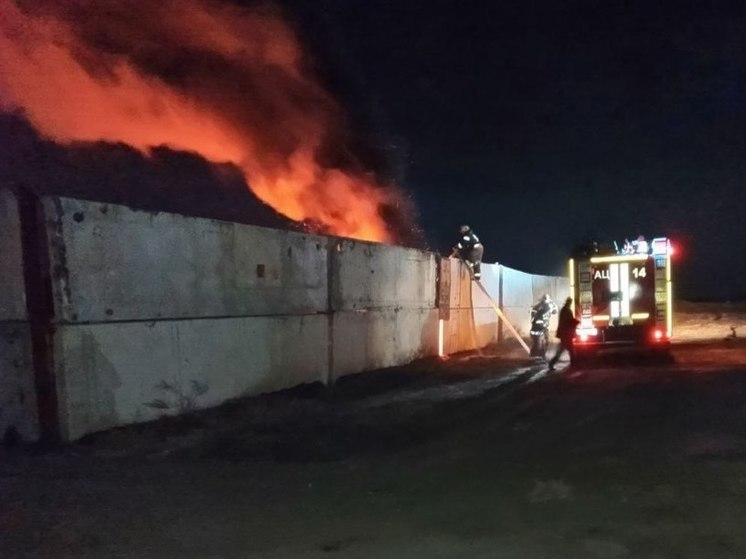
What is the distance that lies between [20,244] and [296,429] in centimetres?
394

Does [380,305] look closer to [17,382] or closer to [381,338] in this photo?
[381,338]

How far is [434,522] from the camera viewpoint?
19.3 ft

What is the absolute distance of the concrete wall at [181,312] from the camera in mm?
8422

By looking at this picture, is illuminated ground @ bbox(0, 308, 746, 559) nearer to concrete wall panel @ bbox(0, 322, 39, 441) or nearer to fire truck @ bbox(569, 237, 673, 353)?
concrete wall panel @ bbox(0, 322, 39, 441)

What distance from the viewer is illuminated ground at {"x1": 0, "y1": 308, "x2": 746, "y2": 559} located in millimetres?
5449

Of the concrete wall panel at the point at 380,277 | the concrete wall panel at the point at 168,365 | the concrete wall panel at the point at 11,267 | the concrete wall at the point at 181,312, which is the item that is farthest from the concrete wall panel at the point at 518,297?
the concrete wall panel at the point at 11,267

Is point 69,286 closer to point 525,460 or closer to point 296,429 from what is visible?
point 296,429

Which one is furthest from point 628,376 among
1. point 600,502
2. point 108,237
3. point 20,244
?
→ point 20,244

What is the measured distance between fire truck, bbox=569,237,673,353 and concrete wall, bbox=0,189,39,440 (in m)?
13.1

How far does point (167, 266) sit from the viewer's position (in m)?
9.80

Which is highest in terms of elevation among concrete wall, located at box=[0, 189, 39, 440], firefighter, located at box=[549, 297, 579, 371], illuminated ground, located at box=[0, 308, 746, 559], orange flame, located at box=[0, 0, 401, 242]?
orange flame, located at box=[0, 0, 401, 242]

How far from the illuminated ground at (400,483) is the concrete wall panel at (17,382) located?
0.41 metres

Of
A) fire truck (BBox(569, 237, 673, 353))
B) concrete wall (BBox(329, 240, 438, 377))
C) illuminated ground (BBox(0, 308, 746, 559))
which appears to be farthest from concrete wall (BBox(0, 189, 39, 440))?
fire truck (BBox(569, 237, 673, 353))

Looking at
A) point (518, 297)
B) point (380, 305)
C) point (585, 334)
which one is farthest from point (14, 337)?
point (518, 297)
